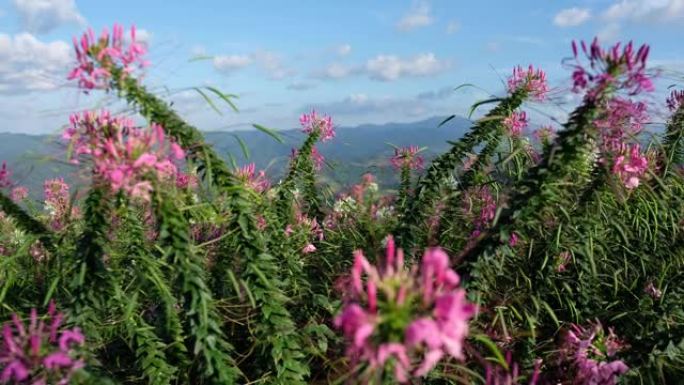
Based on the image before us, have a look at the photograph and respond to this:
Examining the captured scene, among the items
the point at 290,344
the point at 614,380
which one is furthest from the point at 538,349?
the point at 290,344

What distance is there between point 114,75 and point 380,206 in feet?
10.4

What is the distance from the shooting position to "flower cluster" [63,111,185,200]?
82.0 inches

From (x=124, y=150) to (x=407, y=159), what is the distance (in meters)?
3.86

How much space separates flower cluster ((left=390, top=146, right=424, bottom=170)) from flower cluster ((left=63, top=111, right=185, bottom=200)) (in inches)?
141

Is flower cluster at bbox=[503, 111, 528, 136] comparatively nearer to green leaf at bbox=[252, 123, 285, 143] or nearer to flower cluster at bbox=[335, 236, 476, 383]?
green leaf at bbox=[252, 123, 285, 143]

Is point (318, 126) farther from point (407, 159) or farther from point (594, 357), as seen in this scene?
point (594, 357)

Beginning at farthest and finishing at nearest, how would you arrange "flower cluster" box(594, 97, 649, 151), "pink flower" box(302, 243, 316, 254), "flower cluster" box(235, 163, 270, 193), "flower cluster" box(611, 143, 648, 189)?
"pink flower" box(302, 243, 316, 254)
"flower cluster" box(235, 163, 270, 193)
"flower cluster" box(611, 143, 648, 189)
"flower cluster" box(594, 97, 649, 151)

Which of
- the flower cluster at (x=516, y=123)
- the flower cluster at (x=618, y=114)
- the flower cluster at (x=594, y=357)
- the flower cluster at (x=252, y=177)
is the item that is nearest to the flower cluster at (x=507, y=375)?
the flower cluster at (x=594, y=357)

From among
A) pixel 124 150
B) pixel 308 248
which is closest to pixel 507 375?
pixel 124 150

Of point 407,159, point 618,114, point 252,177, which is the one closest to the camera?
point 618,114

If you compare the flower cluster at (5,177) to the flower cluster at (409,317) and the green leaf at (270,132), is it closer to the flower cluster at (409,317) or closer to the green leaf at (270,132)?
the green leaf at (270,132)

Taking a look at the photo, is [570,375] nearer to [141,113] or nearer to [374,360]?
[374,360]

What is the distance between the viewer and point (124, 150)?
2.11m

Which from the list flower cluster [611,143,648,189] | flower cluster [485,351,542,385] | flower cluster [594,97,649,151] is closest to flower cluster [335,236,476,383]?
flower cluster [485,351,542,385]
